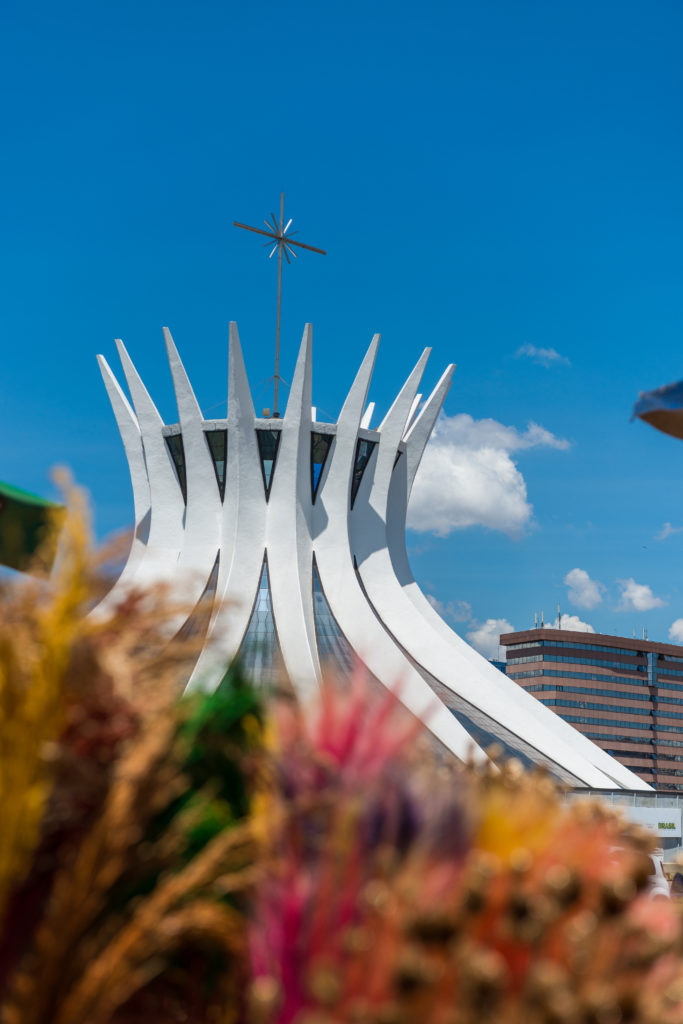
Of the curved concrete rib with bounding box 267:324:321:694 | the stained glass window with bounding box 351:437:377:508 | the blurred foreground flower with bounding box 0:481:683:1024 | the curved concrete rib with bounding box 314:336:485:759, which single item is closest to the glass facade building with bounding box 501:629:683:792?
the stained glass window with bounding box 351:437:377:508

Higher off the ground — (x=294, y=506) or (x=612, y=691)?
(x=612, y=691)

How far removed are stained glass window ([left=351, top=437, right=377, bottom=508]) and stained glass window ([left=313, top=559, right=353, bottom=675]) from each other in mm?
2336

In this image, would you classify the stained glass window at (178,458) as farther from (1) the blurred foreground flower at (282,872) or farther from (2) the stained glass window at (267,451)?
(1) the blurred foreground flower at (282,872)

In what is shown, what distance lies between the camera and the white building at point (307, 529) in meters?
20.6

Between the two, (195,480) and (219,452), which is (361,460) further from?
(195,480)

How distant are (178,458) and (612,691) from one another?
80.3 m

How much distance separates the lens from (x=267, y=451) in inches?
880

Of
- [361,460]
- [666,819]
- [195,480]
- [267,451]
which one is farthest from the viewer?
[361,460]

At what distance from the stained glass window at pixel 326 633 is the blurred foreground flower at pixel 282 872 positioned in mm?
18033

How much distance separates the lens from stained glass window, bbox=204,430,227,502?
22.1m

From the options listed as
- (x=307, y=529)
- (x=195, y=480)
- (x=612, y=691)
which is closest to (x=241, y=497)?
(x=195, y=480)

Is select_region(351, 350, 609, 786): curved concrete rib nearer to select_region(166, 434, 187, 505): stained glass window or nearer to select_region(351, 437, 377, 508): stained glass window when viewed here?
select_region(351, 437, 377, 508): stained glass window

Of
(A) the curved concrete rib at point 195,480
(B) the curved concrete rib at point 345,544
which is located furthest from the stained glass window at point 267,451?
(B) the curved concrete rib at point 345,544

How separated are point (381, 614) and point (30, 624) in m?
21.0
